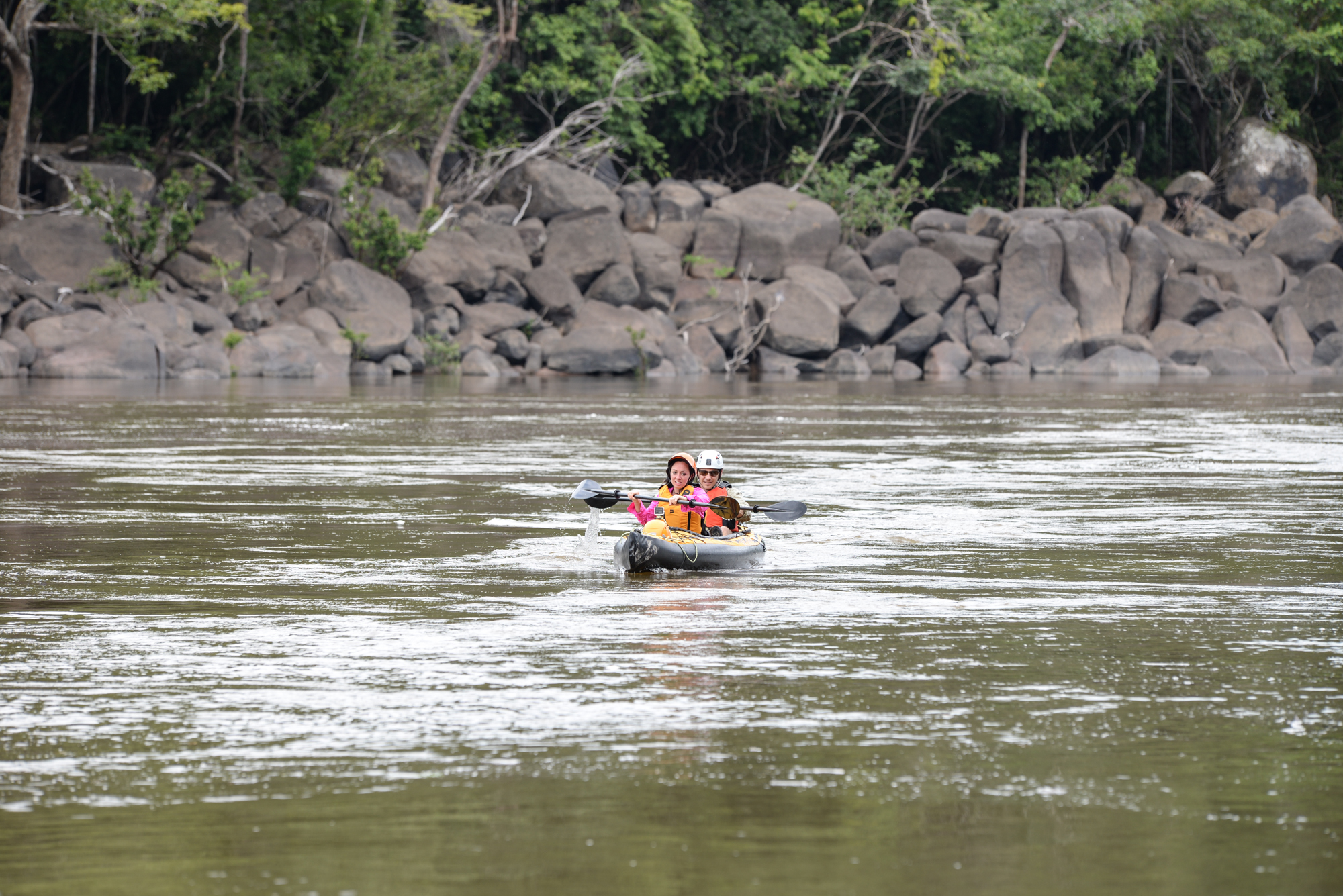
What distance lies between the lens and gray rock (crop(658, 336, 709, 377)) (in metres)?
39.8

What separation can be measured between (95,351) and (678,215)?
629 inches

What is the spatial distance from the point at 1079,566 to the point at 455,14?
109 feet

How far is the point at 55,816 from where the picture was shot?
4.56 meters

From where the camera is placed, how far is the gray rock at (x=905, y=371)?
40969 millimetres

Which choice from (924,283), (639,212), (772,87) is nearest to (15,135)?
(639,212)

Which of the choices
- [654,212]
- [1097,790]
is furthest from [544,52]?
[1097,790]

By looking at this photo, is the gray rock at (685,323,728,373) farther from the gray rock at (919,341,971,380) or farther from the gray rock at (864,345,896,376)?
the gray rock at (919,341,971,380)

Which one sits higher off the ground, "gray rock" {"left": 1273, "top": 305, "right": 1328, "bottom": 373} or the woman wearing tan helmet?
"gray rock" {"left": 1273, "top": 305, "right": 1328, "bottom": 373}

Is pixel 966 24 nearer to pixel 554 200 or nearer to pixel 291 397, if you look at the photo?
pixel 554 200

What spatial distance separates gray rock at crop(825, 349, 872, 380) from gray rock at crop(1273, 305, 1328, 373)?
10.6 meters

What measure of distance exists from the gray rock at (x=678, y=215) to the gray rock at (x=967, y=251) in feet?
17.4

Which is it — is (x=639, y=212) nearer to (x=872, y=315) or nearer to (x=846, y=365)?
(x=872, y=315)

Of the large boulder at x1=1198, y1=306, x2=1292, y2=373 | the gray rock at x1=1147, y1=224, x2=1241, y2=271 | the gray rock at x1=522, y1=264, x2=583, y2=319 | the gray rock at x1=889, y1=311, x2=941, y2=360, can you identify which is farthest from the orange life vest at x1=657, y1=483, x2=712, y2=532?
the gray rock at x1=1147, y1=224, x2=1241, y2=271

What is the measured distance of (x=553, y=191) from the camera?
42.7 m
